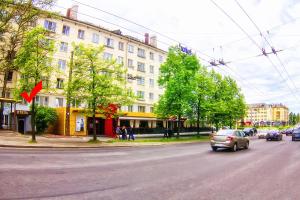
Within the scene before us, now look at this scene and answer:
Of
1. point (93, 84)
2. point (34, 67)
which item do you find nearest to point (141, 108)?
point (93, 84)

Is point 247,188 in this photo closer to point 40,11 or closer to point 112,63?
point 112,63

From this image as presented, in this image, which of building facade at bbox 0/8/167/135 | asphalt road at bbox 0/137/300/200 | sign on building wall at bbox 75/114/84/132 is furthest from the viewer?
building facade at bbox 0/8/167/135

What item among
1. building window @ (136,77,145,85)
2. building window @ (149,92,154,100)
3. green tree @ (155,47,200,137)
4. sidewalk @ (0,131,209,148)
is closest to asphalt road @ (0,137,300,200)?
sidewalk @ (0,131,209,148)

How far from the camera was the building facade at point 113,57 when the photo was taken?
138ft

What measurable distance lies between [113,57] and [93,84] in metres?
23.8

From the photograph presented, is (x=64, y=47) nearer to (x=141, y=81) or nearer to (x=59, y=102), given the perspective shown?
(x=59, y=102)

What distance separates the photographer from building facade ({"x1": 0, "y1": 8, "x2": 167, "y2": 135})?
138ft

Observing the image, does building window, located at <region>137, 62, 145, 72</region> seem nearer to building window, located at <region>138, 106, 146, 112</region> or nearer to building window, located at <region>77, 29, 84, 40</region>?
building window, located at <region>138, 106, 146, 112</region>

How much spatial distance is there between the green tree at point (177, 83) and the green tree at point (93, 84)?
10.6m

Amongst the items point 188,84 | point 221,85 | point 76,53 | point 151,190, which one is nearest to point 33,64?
point 76,53

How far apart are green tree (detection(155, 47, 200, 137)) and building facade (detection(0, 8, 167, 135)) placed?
13.3ft

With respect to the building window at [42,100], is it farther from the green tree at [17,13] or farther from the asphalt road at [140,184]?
the asphalt road at [140,184]

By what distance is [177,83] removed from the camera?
1502 inches

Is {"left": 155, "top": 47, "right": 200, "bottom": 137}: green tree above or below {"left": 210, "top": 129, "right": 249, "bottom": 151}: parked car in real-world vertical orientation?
above
